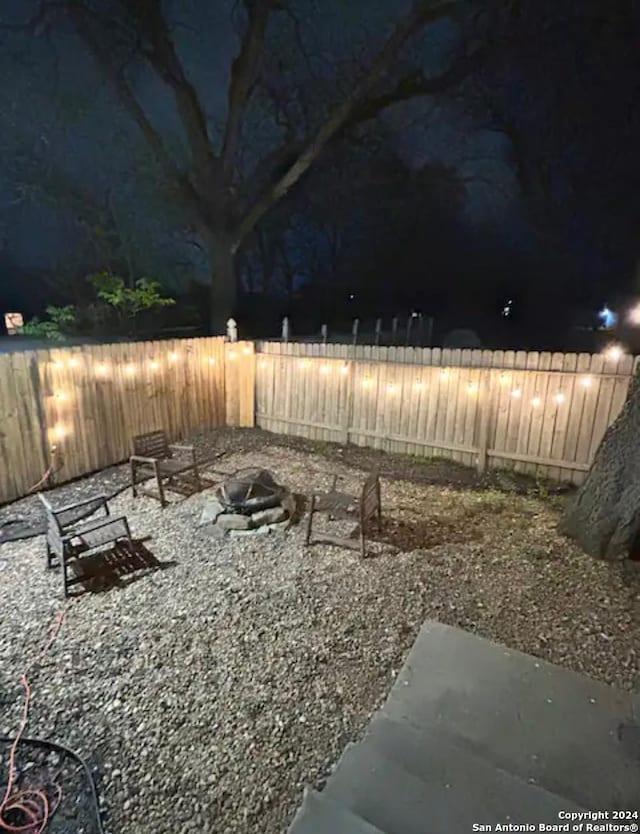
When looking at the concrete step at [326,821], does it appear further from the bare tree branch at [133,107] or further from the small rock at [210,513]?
the bare tree branch at [133,107]

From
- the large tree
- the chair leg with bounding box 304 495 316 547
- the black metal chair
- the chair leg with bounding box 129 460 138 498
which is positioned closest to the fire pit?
the chair leg with bounding box 304 495 316 547

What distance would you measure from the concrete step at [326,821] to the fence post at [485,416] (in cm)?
512

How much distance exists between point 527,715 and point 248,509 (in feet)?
10.3

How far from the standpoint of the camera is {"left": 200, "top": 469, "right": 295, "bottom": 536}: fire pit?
15.2 feet

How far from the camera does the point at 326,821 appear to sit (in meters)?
1.59

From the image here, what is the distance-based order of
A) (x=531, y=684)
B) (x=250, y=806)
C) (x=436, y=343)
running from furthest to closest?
(x=436, y=343)
(x=531, y=684)
(x=250, y=806)

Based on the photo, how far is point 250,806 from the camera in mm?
2061

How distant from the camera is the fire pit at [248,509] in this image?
4621mm

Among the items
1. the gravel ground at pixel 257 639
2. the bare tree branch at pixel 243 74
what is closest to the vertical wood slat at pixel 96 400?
the gravel ground at pixel 257 639

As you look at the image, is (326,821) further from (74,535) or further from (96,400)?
(96,400)

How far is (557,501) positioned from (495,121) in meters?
11.8

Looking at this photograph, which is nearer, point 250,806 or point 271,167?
point 250,806

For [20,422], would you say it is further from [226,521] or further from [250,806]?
[250,806]

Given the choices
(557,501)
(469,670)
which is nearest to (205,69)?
(557,501)
